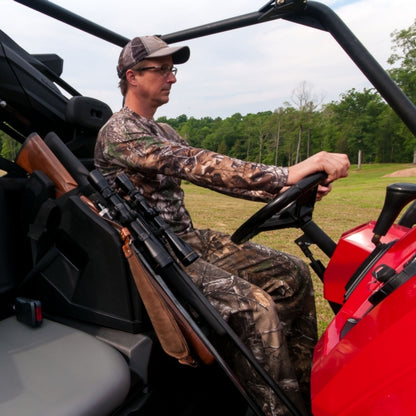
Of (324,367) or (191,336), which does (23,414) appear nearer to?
(191,336)

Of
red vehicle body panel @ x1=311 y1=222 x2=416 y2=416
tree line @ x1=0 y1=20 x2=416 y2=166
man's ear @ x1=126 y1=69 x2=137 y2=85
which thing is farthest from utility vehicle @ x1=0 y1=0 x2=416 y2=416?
tree line @ x1=0 y1=20 x2=416 y2=166

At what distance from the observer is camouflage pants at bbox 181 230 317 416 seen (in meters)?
1.64

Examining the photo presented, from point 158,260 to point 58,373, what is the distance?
484 millimetres

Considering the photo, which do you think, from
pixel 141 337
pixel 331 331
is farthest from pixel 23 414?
pixel 331 331

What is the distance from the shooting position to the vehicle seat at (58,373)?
1.13 m

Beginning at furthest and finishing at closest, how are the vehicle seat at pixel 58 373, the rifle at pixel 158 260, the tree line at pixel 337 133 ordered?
the tree line at pixel 337 133, the rifle at pixel 158 260, the vehicle seat at pixel 58 373

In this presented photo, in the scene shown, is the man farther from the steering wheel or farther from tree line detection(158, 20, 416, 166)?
tree line detection(158, 20, 416, 166)

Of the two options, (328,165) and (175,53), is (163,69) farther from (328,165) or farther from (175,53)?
(328,165)

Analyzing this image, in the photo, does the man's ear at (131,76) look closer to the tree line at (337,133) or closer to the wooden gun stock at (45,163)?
the wooden gun stock at (45,163)

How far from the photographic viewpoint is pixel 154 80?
2096 mm

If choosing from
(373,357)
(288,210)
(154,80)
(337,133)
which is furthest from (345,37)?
(337,133)

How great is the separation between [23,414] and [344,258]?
4.20 feet

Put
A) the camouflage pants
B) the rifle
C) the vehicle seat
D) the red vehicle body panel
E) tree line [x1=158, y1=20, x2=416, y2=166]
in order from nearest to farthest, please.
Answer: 1. the red vehicle body panel
2. the vehicle seat
3. the rifle
4. the camouflage pants
5. tree line [x1=158, y1=20, x2=416, y2=166]

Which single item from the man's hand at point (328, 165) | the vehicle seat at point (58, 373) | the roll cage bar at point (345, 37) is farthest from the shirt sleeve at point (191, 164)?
the vehicle seat at point (58, 373)
